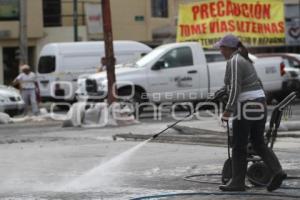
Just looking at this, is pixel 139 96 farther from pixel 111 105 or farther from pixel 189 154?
pixel 189 154

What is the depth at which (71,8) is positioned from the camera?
1499 inches

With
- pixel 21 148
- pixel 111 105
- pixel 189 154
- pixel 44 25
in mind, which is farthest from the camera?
pixel 44 25

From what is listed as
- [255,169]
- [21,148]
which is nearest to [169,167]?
[255,169]

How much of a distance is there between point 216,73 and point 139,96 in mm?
2516

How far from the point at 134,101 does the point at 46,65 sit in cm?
757

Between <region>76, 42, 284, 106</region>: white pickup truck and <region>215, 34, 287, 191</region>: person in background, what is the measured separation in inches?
489

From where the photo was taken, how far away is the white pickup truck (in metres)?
20.8

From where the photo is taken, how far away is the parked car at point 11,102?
70.2ft

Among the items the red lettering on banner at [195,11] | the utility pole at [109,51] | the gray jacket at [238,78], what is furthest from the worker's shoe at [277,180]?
the red lettering on banner at [195,11]

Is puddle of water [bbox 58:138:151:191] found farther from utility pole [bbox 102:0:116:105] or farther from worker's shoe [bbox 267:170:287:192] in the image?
utility pole [bbox 102:0:116:105]

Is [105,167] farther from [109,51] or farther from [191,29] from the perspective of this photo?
[191,29]

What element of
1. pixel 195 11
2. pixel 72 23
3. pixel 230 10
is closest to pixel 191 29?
pixel 195 11

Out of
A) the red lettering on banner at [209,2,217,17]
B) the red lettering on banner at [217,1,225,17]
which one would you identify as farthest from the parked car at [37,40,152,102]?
the red lettering on banner at [217,1,225,17]

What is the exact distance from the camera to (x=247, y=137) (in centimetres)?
788
